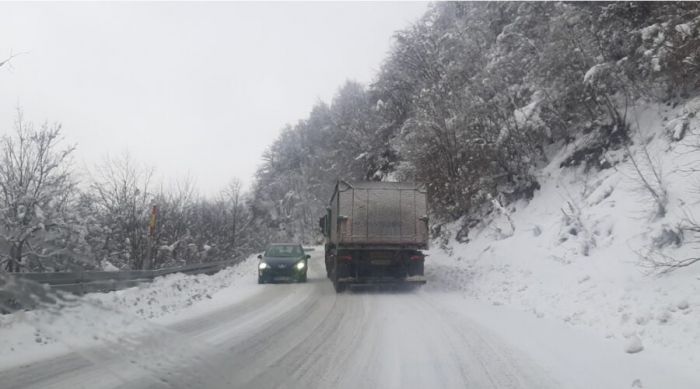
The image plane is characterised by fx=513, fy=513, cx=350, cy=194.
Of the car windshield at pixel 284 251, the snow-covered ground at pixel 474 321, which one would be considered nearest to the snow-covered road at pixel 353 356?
the snow-covered ground at pixel 474 321

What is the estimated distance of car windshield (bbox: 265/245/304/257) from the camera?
64.0 ft

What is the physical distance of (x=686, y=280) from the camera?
7.77 meters

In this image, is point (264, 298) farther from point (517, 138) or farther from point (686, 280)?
point (517, 138)

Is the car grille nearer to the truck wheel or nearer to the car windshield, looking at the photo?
the car windshield

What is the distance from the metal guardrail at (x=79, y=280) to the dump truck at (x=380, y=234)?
A: 5.54 meters

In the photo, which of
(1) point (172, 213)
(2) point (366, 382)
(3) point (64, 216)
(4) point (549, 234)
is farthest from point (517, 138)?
(1) point (172, 213)

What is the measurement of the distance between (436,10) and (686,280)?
96.7 ft

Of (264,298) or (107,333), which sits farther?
(264,298)

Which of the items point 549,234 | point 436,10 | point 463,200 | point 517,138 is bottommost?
point 549,234

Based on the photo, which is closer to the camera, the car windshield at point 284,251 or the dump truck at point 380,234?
the dump truck at point 380,234

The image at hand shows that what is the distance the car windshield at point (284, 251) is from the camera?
19516mm

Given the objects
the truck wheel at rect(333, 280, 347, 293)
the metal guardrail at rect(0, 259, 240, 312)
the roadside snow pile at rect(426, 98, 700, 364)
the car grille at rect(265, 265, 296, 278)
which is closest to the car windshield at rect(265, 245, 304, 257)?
the car grille at rect(265, 265, 296, 278)

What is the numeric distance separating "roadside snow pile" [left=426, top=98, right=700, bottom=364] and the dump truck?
1602mm

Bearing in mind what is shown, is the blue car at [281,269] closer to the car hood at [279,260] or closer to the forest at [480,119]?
the car hood at [279,260]
